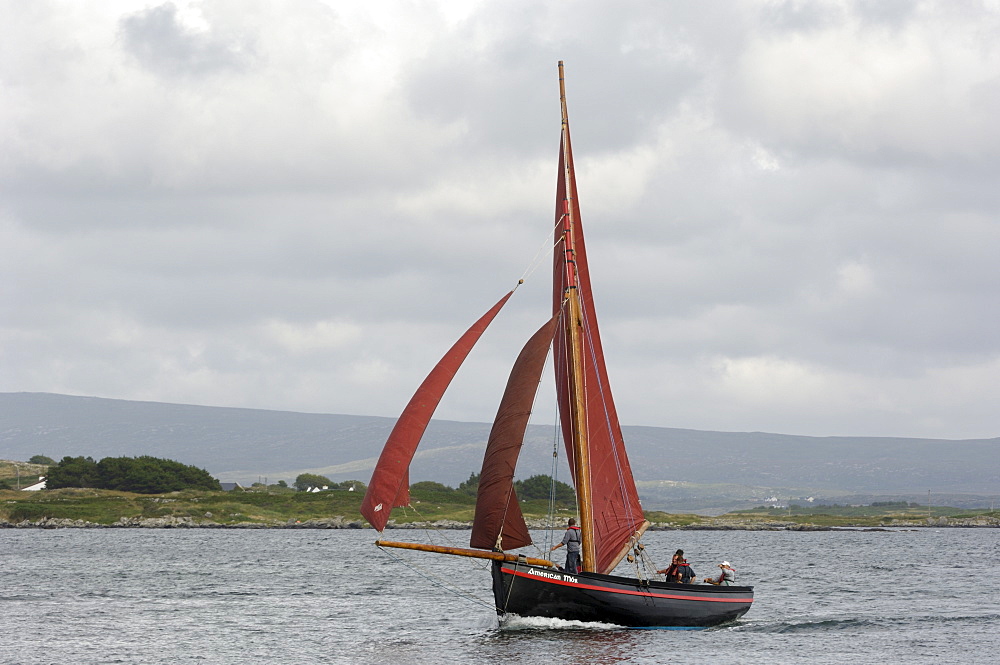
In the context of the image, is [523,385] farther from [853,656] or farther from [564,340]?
[853,656]

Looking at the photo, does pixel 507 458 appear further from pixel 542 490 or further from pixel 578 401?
pixel 542 490

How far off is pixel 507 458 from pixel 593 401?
5.57 meters

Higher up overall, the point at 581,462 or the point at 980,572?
the point at 581,462

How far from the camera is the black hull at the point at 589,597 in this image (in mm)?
43469

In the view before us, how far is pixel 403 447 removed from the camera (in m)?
40.0

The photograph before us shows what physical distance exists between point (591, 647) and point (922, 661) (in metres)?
12.0

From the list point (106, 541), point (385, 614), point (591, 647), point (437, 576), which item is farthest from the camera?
point (106, 541)

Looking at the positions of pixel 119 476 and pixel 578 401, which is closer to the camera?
pixel 578 401

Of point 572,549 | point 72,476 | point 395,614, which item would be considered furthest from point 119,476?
point 572,549

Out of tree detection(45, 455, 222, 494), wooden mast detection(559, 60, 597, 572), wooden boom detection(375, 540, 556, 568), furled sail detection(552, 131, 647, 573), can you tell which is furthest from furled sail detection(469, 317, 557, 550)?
tree detection(45, 455, 222, 494)

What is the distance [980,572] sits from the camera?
86.2 metres

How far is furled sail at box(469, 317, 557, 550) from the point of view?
1656 inches

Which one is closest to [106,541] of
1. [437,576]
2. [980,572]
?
[437,576]

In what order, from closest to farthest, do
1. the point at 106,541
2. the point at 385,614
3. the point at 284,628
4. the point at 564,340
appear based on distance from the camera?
the point at 564,340
the point at 284,628
the point at 385,614
the point at 106,541
